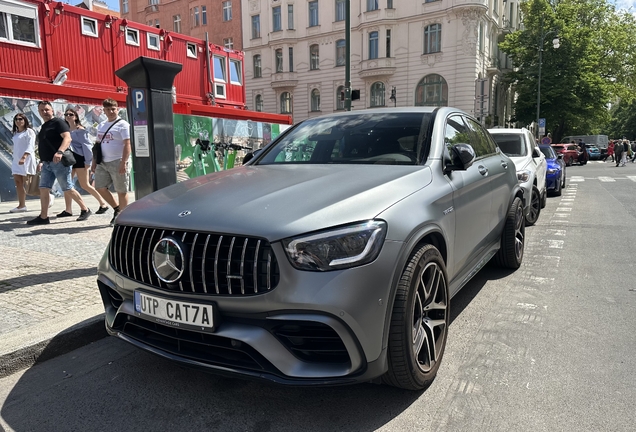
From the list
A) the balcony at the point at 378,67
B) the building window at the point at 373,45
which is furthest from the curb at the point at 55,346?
the building window at the point at 373,45

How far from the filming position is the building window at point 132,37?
14.8 metres

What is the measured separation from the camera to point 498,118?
156ft

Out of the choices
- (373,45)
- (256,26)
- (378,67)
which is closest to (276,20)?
(256,26)

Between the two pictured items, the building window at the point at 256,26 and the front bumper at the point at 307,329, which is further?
the building window at the point at 256,26

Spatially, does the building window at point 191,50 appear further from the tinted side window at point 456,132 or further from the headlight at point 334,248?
the headlight at point 334,248

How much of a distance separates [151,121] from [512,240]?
3.91 meters

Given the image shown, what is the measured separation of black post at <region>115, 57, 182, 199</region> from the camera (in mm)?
4861

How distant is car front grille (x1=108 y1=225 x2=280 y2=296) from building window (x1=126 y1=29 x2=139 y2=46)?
14.3 meters

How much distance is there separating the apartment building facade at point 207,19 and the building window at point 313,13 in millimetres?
7228

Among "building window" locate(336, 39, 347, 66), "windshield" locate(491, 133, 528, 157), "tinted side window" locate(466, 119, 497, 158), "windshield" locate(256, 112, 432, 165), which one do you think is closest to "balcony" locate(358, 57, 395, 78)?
"building window" locate(336, 39, 347, 66)

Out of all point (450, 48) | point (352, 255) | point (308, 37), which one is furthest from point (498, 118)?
point (352, 255)

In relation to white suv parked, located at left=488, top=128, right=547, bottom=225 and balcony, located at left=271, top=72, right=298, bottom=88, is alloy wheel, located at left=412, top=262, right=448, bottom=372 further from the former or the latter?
balcony, located at left=271, top=72, right=298, bottom=88

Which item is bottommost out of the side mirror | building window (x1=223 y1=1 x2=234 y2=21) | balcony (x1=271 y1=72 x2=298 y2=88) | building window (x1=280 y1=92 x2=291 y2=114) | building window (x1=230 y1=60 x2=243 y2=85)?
the side mirror

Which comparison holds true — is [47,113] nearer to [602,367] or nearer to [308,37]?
[602,367]
